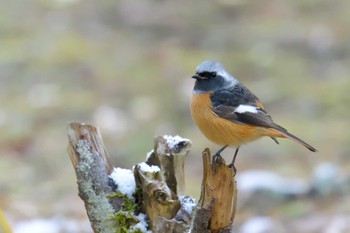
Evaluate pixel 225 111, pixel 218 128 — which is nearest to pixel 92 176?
pixel 218 128

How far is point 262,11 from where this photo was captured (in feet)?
42.6

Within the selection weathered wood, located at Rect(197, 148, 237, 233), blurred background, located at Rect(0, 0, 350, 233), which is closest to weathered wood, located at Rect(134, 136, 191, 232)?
weathered wood, located at Rect(197, 148, 237, 233)

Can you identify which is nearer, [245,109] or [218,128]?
[218,128]

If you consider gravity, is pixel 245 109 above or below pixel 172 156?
above

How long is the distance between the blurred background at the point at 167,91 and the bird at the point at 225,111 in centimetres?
175

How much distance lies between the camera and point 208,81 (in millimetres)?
5477

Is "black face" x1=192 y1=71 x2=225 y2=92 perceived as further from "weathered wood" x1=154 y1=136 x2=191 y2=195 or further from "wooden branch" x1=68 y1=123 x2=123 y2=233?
"wooden branch" x1=68 y1=123 x2=123 y2=233

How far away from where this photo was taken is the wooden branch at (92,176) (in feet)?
14.9

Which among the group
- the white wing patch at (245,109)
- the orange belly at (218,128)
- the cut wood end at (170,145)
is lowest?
the cut wood end at (170,145)

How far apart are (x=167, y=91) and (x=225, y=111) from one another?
4.97 m

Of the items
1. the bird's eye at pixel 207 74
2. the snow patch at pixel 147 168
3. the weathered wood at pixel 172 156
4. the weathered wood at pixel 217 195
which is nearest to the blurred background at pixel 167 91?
the bird's eye at pixel 207 74

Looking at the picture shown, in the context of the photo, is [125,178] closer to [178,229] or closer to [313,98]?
[178,229]

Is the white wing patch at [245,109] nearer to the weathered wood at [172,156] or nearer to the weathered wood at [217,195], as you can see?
the weathered wood at [172,156]

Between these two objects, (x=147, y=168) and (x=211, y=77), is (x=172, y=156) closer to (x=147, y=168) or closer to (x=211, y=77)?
(x=147, y=168)
